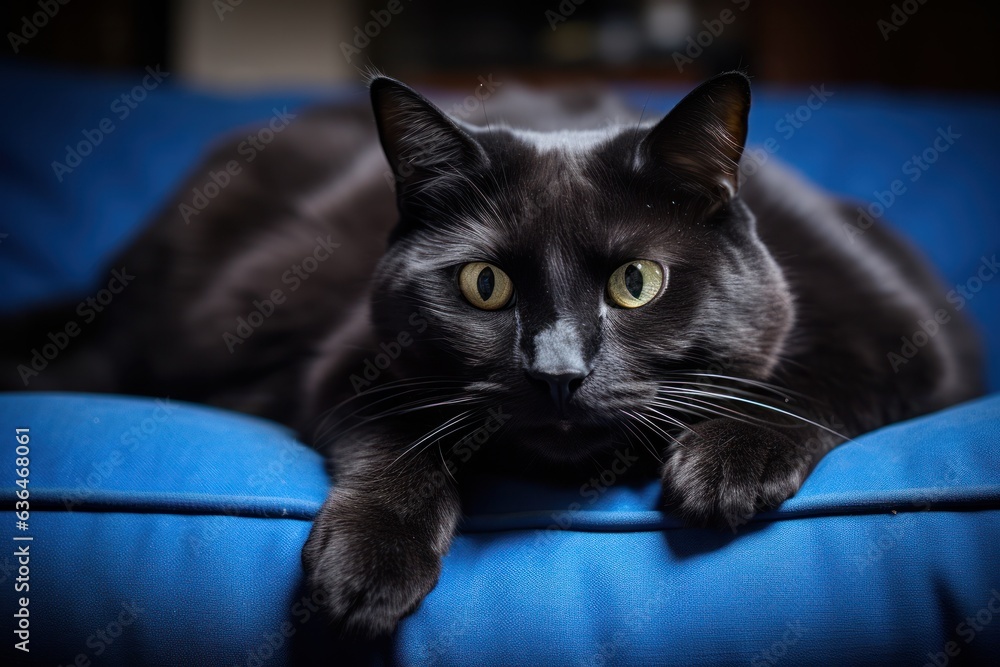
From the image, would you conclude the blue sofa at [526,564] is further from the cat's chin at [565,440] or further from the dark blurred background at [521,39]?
the dark blurred background at [521,39]

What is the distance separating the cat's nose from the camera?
805 millimetres

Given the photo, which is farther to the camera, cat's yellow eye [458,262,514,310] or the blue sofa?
cat's yellow eye [458,262,514,310]

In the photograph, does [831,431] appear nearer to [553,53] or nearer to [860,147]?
[860,147]

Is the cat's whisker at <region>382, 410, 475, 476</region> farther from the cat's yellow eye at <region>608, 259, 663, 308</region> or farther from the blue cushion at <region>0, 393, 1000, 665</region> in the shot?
the cat's yellow eye at <region>608, 259, 663, 308</region>

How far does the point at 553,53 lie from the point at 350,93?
83.3 inches

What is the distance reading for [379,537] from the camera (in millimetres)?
823

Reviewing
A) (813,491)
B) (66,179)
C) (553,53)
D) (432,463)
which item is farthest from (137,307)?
(553,53)

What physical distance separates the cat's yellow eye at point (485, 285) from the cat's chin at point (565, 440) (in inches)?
6.9

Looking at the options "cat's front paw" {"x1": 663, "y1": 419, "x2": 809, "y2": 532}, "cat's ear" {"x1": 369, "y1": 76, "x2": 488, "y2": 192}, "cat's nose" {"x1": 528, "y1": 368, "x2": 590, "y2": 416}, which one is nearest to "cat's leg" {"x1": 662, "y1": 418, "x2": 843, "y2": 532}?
"cat's front paw" {"x1": 663, "y1": 419, "x2": 809, "y2": 532}

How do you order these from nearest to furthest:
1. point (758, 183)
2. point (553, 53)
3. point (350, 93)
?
point (758, 183), point (350, 93), point (553, 53)

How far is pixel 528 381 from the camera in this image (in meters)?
0.85

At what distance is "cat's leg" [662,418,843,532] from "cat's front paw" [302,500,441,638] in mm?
302

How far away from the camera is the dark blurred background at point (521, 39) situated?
2.85m

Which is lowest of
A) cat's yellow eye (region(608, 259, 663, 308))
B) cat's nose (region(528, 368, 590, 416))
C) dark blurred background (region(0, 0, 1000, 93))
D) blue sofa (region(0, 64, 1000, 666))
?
dark blurred background (region(0, 0, 1000, 93))
